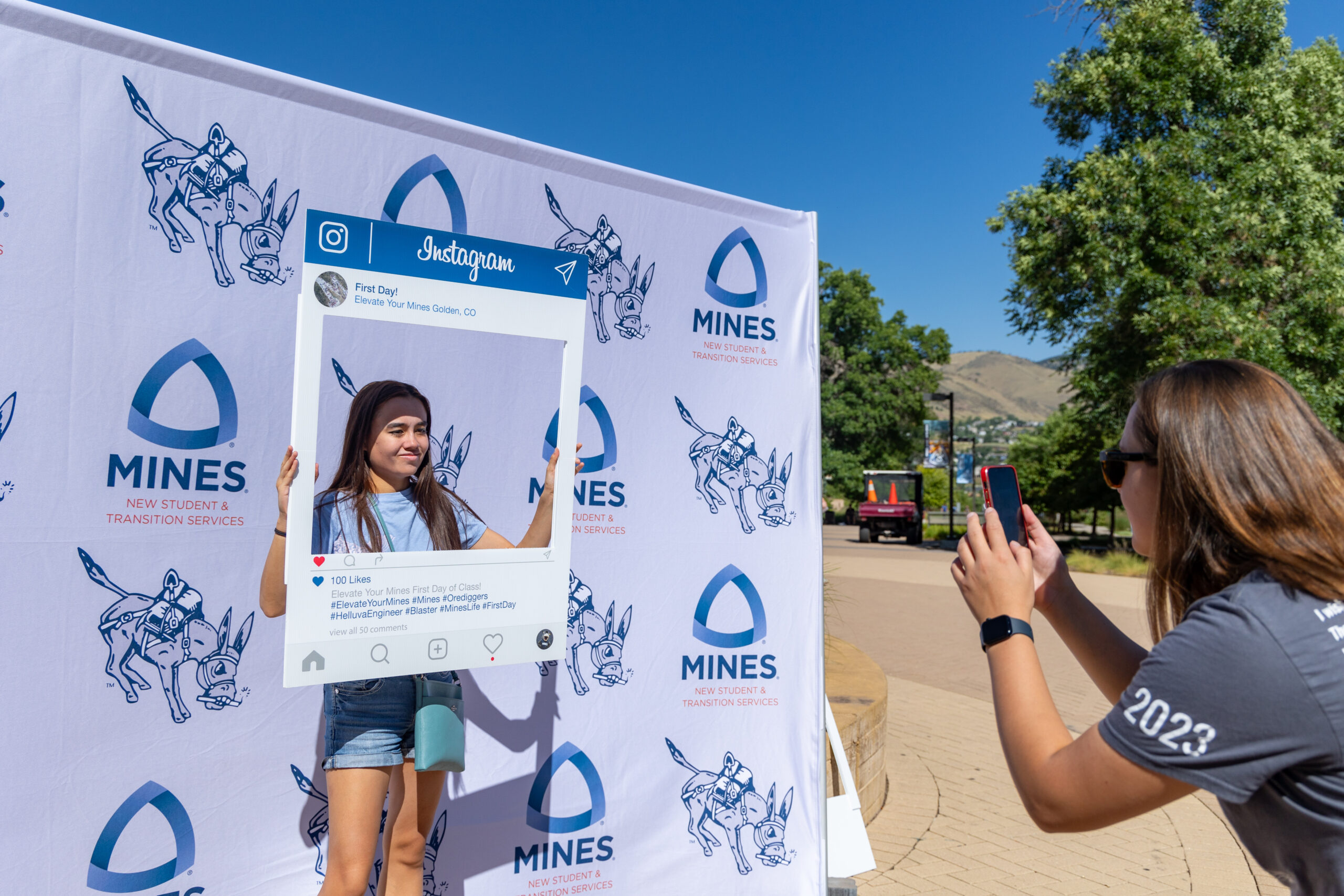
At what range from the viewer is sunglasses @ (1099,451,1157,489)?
1.60 metres

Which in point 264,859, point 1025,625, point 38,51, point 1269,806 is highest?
point 38,51

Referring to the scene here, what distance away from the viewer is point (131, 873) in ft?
8.03

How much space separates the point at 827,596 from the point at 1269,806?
20.2 ft

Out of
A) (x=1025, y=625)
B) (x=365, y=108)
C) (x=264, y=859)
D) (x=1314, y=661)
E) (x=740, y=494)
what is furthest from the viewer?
(x=740, y=494)

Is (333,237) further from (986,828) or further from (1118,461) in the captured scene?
(986,828)

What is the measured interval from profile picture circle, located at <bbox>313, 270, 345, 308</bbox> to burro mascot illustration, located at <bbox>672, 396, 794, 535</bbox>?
Answer: 4.71 ft

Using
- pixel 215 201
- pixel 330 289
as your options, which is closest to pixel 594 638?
pixel 330 289

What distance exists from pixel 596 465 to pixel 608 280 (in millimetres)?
692

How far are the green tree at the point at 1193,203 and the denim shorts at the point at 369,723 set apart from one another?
1678 cm

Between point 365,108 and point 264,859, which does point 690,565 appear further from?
point 365,108

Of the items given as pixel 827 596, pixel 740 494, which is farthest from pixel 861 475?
pixel 740 494

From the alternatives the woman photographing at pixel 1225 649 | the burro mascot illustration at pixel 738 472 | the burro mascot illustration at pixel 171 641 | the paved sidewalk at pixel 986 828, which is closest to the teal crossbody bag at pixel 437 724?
the burro mascot illustration at pixel 171 641

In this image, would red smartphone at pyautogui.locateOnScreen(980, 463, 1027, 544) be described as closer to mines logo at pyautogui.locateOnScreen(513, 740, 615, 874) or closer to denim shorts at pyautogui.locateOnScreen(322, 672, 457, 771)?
denim shorts at pyautogui.locateOnScreen(322, 672, 457, 771)

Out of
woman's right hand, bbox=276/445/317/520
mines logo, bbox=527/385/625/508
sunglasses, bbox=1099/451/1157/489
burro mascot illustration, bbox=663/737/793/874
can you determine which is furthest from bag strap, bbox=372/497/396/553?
sunglasses, bbox=1099/451/1157/489
